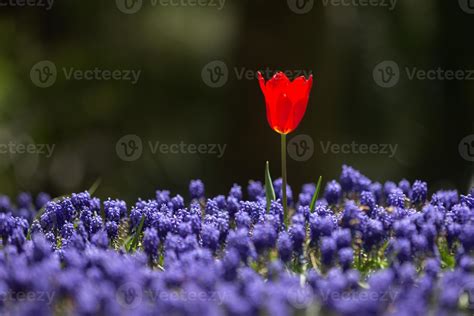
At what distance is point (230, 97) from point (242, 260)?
7.98 m

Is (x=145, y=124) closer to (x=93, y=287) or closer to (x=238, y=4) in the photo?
(x=238, y=4)

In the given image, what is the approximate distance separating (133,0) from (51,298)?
1155cm

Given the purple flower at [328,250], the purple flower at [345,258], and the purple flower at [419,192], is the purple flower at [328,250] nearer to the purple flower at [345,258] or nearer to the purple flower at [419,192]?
the purple flower at [345,258]

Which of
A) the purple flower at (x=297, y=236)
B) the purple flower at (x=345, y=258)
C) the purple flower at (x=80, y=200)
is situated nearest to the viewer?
the purple flower at (x=345, y=258)

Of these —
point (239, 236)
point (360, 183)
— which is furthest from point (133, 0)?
point (239, 236)

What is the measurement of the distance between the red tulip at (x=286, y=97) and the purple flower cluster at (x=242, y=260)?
1.65 feet

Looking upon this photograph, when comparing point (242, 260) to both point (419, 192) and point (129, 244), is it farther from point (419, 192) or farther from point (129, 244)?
point (419, 192)

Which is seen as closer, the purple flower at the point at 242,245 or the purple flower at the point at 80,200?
the purple flower at the point at 242,245

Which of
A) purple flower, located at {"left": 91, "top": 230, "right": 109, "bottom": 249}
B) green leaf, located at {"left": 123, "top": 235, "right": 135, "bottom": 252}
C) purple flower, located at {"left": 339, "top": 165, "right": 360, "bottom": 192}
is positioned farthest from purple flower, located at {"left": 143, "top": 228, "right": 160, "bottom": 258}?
purple flower, located at {"left": 339, "top": 165, "right": 360, "bottom": 192}

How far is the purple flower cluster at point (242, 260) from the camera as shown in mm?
2928

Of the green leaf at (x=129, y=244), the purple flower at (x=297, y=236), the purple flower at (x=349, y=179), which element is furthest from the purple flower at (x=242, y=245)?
the purple flower at (x=349, y=179)

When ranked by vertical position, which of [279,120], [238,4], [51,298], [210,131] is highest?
[238,4]

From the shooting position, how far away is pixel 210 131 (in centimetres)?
1431

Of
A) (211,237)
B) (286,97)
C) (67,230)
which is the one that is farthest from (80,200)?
(286,97)
